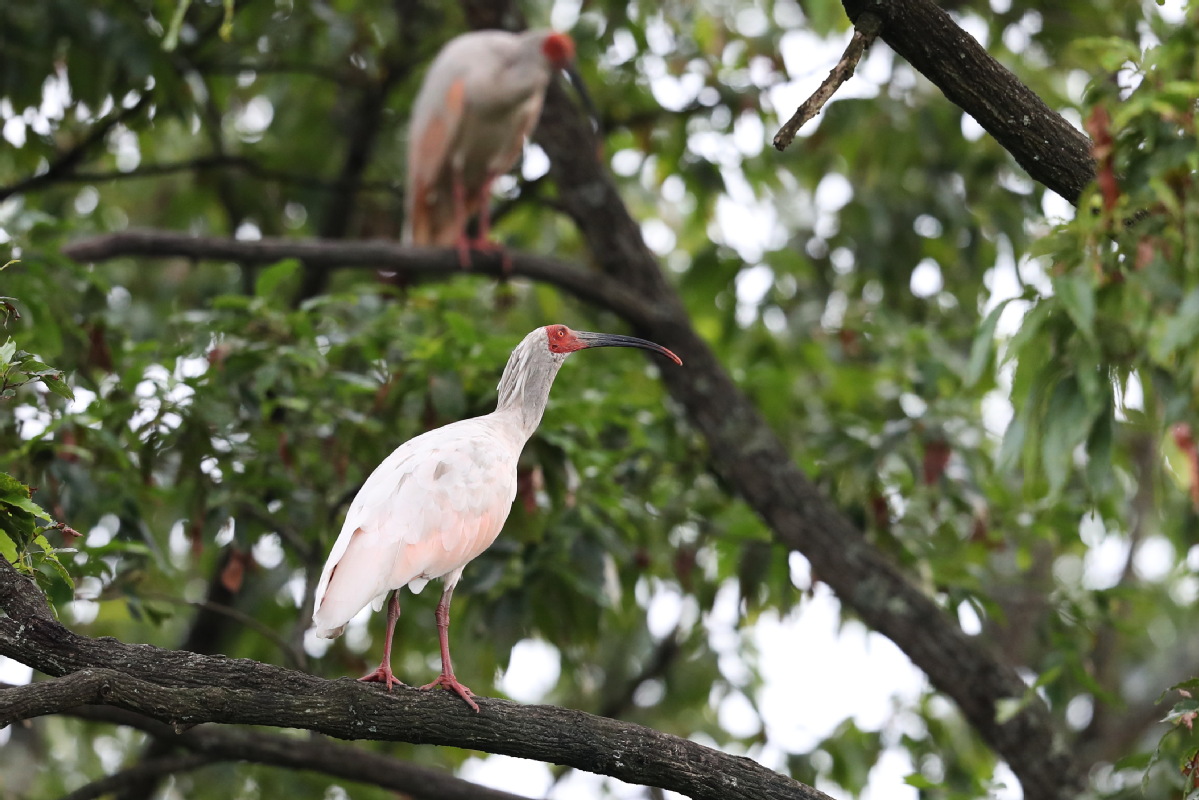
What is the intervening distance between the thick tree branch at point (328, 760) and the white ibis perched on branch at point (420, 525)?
5.43ft

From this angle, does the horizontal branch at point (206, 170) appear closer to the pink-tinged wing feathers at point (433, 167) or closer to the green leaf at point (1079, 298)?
the pink-tinged wing feathers at point (433, 167)

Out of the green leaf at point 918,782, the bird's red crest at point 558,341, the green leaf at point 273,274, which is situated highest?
the bird's red crest at point 558,341

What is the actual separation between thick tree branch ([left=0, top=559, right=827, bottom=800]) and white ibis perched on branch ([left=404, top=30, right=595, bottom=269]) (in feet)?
12.0

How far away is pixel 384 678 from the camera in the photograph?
3.41m

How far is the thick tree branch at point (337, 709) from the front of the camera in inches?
112

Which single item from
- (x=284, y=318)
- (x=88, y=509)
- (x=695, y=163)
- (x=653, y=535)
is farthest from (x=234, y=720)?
(x=695, y=163)

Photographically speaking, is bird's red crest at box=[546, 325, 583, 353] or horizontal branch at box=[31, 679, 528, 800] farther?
horizontal branch at box=[31, 679, 528, 800]

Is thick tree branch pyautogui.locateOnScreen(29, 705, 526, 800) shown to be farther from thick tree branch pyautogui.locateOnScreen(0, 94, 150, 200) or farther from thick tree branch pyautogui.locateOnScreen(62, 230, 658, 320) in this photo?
thick tree branch pyautogui.locateOnScreen(0, 94, 150, 200)

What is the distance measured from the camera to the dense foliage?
313cm

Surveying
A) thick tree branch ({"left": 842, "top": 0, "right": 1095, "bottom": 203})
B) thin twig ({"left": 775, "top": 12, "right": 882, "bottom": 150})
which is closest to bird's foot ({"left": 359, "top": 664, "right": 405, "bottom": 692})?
thin twig ({"left": 775, "top": 12, "right": 882, "bottom": 150})

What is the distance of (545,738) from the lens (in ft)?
10.5


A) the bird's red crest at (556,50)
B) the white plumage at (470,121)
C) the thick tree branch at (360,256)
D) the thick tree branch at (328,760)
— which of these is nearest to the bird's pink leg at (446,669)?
the thick tree branch at (328,760)

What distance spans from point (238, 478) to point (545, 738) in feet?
7.34

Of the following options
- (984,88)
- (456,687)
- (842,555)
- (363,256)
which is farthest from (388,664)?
(363,256)
